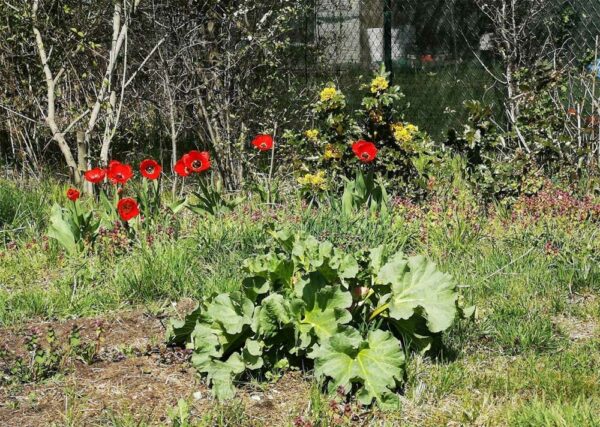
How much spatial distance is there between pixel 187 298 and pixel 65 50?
324 centimetres

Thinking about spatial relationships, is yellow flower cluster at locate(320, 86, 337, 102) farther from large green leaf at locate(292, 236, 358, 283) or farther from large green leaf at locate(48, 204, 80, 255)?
large green leaf at locate(292, 236, 358, 283)

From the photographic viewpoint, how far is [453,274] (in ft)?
14.1

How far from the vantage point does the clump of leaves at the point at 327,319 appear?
3102mm

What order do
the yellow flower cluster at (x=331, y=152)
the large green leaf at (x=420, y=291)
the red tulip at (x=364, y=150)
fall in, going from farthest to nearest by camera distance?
1. the yellow flower cluster at (x=331, y=152)
2. the red tulip at (x=364, y=150)
3. the large green leaf at (x=420, y=291)

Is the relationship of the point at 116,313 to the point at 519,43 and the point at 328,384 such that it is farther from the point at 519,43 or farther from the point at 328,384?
the point at 519,43

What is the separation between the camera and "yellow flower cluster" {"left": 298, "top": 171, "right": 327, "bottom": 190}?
5.63m

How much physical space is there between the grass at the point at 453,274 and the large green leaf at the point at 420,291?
210 mm

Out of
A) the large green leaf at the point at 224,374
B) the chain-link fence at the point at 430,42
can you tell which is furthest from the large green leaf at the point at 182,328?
the chain-link fence at the point at 430,42

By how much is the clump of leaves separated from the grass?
0.12 meters

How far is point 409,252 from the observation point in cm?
472

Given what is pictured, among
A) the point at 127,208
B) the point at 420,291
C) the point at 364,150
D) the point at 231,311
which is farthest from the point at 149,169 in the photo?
the point at 420,291

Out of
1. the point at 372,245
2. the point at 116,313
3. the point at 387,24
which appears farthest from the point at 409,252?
the point at 387,24

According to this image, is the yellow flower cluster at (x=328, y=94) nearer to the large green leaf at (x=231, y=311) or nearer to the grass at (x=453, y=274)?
the grass at (x=453, y=274)

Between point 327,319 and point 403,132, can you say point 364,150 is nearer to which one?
point 403,132
